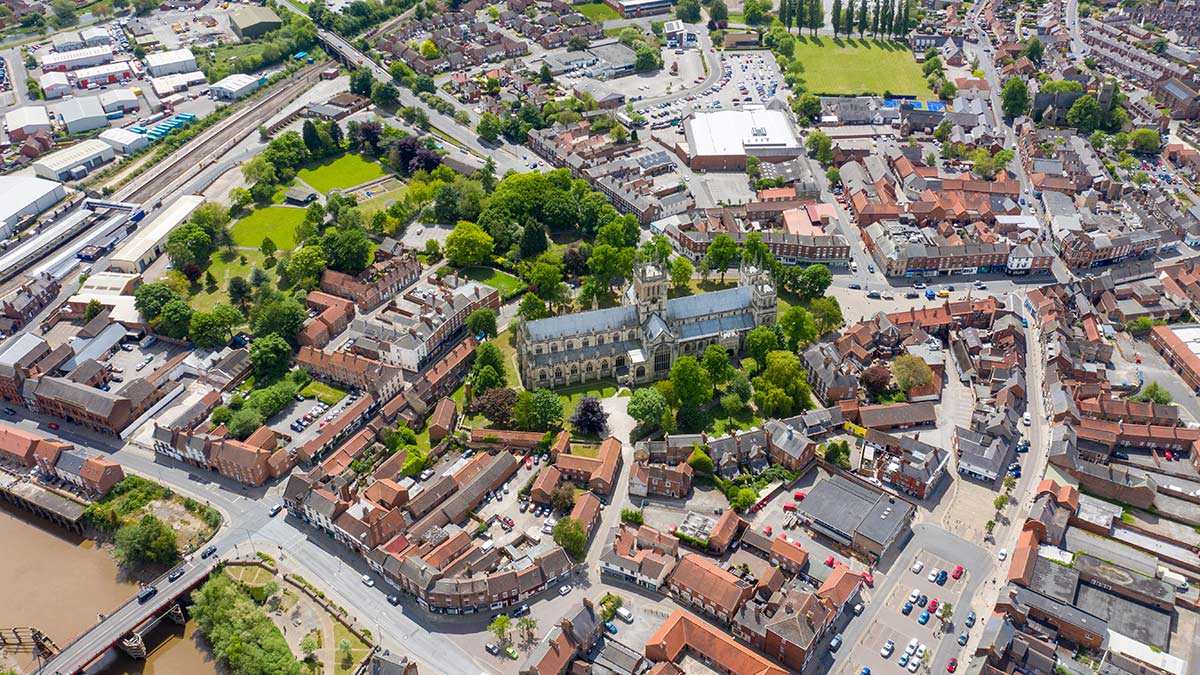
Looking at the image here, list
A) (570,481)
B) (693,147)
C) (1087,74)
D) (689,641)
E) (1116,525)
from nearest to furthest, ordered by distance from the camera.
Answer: (689,641), (1116,525), (570,481), (693,147), (1087,74)

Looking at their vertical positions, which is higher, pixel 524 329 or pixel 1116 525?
pixel 524 329

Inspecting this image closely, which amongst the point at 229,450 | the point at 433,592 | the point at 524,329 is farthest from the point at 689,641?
the point at 229,450

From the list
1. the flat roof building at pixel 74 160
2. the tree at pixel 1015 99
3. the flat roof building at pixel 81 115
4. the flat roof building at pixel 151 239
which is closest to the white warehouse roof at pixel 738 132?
the tree at pixel 1015 99

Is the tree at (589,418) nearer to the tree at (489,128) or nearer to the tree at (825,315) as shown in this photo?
the tree at (825,315)

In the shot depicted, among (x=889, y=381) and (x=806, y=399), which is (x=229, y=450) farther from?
(x=889, y=381)

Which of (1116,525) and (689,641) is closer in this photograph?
(689,641)

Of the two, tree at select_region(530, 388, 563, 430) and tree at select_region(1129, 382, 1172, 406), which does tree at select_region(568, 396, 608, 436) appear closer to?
tree at select_region(530, 388, 563, 430)
